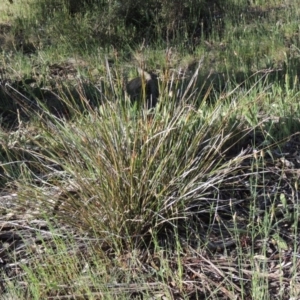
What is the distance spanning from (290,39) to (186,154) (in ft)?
14.5

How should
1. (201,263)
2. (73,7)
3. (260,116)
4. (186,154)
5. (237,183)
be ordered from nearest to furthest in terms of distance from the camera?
(201,263) → (186,154) → (237,183) → (260,116) → (73,7)

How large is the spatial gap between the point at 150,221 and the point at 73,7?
6279 mm

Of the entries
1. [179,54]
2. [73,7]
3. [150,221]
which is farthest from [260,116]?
[73,7]

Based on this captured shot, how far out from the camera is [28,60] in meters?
7.04

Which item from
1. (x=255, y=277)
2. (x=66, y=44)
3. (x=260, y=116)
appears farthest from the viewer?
(x=66, y=44)

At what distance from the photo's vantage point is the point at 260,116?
4203 millimetres

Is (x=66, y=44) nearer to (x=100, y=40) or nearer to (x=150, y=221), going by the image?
(x=100, y=40)

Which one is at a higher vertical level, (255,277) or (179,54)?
(255,277)

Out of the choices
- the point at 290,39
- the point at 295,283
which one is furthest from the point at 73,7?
the point at 295,283

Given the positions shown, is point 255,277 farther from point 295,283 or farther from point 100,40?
point 100,40

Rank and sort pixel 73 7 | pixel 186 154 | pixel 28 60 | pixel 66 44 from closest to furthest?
pixel 186 154, pixel 28 60, pixel 66 44, pixel 73 7

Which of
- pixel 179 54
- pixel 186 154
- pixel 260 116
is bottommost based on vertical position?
pixel 179 54

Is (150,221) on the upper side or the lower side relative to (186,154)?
lower

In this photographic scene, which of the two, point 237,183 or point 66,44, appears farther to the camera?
point 66,44
